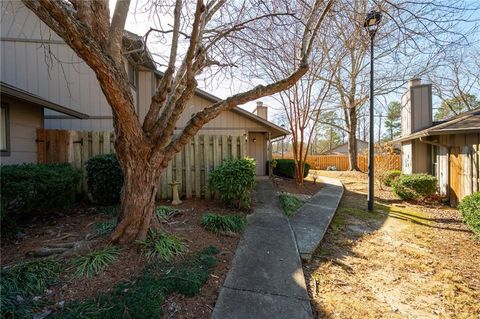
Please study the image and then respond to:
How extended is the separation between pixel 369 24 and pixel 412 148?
834cm

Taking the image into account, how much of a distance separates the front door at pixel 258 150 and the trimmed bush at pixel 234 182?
326 inches

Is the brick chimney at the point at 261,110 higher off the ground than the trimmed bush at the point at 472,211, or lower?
higher

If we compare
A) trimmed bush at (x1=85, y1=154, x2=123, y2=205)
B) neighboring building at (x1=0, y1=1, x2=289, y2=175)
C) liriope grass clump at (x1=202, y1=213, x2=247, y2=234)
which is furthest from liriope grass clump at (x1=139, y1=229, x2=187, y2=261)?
neighboring building at (x1=0, y1=1, x2=289, y2=175)

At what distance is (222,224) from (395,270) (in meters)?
2.89

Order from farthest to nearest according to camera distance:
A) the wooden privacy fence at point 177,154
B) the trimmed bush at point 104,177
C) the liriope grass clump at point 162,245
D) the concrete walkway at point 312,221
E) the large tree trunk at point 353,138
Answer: the large tree trunk at point 353,138 → the wooden privacy fence at point 177,154 → the trimmed bush at point 104,177 → the concrete walkway at point 312,221 → the liriope grass clump at point 162,245

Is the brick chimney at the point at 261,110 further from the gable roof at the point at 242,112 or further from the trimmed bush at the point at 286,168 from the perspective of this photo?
the gable roof at the point at 242,112

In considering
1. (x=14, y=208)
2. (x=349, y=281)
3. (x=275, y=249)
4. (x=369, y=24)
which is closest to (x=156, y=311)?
(x=275, y=249)

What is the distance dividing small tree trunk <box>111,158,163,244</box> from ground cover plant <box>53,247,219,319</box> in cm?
62

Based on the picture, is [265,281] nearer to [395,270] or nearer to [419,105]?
[395,270]

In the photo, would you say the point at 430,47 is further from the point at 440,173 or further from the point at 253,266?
the point at 440,173

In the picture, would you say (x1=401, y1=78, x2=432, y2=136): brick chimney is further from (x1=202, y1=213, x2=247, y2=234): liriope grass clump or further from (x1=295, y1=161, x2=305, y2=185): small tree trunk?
(x1=202, y1=213, x2=247, y2=234): liriope grass clump

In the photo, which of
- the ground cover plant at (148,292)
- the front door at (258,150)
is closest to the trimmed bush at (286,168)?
the front door at (258,150)

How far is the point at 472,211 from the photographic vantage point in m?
5.38

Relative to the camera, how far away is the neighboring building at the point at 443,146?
7.14 metres
